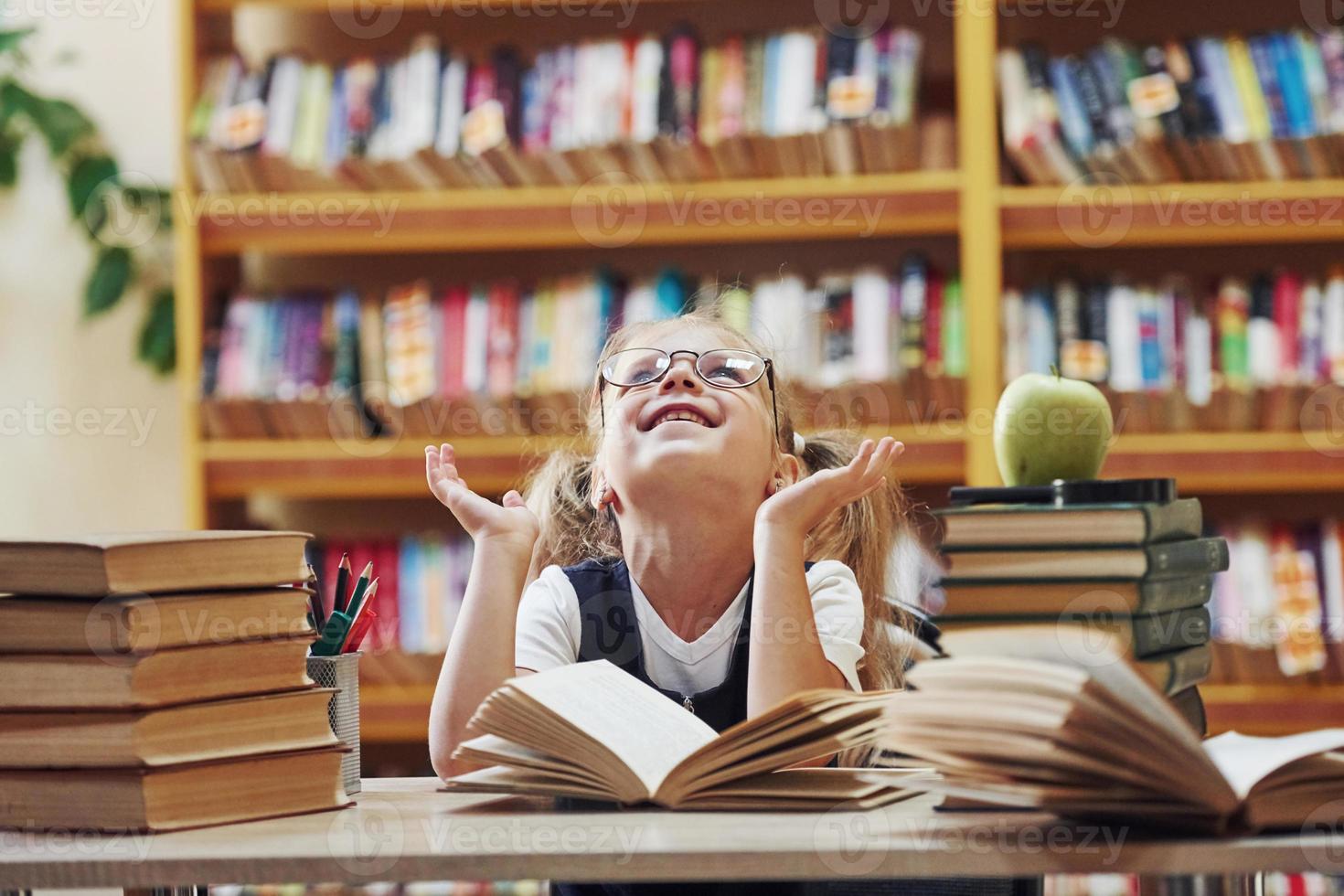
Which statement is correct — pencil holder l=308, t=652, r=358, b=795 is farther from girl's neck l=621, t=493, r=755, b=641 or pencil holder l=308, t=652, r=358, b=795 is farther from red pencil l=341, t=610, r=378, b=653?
girl's neck l=621, t=493, r=755, b=641

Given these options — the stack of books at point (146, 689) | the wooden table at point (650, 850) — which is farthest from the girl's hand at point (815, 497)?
the stack of books at point (146, 689)

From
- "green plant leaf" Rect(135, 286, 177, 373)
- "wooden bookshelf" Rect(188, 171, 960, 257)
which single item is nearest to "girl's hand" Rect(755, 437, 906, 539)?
"wooden bookshelf" Rect(188, 171, 960, 257)

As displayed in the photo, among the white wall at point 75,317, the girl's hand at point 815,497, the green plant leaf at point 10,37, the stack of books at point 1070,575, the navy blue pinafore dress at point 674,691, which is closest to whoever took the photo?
the stack of books at point 1070,575

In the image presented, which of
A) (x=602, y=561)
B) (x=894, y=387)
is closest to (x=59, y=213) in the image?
(x=894, y=387)

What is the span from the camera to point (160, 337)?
295 cm

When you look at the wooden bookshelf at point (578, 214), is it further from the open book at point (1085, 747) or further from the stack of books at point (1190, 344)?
the open book at point (1085, 747)

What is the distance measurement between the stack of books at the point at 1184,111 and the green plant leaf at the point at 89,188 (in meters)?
1.91

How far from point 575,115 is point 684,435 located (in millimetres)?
1477

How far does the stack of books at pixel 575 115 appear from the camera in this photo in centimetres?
258

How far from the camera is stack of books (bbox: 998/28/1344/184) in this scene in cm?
251

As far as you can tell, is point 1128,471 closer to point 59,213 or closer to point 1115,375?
point 1115,375

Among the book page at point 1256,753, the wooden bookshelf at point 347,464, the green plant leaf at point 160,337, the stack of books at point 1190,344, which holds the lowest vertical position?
the book page at point 1256,753

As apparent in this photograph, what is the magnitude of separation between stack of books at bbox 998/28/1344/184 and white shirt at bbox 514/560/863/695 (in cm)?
142

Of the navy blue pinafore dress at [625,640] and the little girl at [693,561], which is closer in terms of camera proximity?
the little girl at [693,561]
